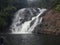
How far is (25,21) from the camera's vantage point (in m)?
94.1

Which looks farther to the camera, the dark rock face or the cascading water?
the cascading water

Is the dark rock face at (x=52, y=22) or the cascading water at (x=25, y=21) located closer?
the dark rock face at (x=52, y=22)

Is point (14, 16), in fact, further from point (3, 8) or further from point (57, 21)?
point (57, 21)

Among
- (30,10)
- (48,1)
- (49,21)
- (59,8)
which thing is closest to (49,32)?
(49,21)

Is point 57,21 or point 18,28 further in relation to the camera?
point 18,28

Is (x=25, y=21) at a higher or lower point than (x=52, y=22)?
higher

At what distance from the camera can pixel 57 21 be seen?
3282 inches

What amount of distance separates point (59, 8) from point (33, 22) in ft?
35.7

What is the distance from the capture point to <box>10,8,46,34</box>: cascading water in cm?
8845

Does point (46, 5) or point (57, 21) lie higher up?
point (46, 5)

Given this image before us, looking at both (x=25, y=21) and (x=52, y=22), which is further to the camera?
(x=25, y=21)

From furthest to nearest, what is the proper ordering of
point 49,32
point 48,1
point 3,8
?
point 48,1 → point 3,8 → point 49,32

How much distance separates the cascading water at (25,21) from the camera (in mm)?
88450

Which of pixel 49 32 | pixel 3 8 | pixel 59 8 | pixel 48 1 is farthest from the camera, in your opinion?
pixel 48 1
